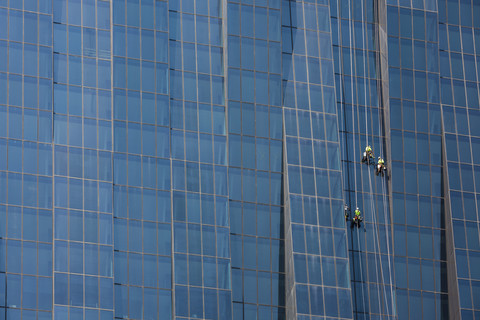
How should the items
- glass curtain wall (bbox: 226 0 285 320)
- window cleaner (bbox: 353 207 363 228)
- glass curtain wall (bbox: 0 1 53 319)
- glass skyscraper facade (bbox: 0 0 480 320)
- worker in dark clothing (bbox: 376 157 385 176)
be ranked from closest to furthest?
glass curtain wall (bbox: 0 1 53 319)
glass skyscraper facade (bbox: 0 0 480 320)
glass curtain wall (bbox: 226 0 285 320)
window cleaner (bbox: 353 207 363 228)
worker in dark clothing (bbox: 376 157 385 176)

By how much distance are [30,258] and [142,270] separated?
33.9 ft

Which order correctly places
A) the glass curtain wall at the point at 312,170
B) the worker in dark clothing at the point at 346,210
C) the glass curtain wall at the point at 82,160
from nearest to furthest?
the glass curtain wall at the point at 82,160 < the glass curtain wall at the point at 312,170 < the worker in dark clothing at the point at 346,210

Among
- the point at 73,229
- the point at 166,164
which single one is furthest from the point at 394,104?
the point at 73,229

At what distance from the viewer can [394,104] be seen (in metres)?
154

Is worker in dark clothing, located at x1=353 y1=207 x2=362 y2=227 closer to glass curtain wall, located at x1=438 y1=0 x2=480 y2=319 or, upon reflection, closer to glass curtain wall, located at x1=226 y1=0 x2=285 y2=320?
glass curtain wall, located at x1=226 y1=0 x2=285 y2=320

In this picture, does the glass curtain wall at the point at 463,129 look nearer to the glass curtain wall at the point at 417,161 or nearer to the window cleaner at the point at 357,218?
the glass curtain wall at the point at 417,161

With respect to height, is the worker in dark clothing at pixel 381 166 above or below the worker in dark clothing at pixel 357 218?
above

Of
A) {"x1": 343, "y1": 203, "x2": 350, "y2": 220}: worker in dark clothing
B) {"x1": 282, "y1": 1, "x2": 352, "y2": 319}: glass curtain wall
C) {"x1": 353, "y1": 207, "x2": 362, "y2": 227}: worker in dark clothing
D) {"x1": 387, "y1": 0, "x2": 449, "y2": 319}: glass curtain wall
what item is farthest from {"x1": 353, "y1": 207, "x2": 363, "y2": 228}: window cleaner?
{"x1": 387, "y1": 0, "x2": 449, "y2": 319}: glass curtain wall

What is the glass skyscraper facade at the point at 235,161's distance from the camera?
5600 inches

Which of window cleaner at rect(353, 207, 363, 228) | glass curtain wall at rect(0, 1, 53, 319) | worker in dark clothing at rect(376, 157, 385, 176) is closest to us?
glass curtain wall at rect(0, 1, 53, 319)

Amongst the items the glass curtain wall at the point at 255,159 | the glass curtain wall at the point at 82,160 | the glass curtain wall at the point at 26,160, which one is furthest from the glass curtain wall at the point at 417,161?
the glass curtain wall at the point at 26,160

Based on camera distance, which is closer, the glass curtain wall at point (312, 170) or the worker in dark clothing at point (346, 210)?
the glass curtain wall at point (312, 170)

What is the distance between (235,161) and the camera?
14912cm

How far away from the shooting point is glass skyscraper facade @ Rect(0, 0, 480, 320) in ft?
467
